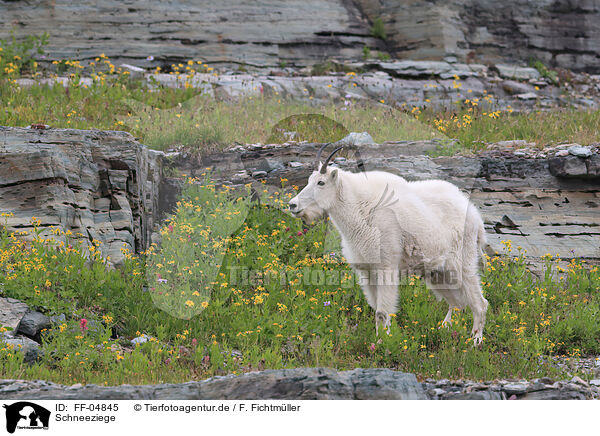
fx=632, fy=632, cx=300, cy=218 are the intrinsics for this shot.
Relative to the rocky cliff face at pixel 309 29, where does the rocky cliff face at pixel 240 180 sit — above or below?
below

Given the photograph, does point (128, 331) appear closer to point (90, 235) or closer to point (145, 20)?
point (90, 235)

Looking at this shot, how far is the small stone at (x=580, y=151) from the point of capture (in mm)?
11805

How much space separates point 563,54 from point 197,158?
1599 centimetres

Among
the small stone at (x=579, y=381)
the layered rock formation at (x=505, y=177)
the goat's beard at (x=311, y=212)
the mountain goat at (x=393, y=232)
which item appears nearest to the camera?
the small stone at (x=579, y=381)

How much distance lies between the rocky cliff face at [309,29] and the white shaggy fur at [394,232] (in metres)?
13.2

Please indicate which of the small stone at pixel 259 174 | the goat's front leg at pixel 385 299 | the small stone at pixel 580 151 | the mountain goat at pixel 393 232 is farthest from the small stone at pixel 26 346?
the small stone at pixel 580 151

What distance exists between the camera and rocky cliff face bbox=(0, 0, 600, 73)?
19.5 meters

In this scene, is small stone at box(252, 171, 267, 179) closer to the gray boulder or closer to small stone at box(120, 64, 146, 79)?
the gray boulder

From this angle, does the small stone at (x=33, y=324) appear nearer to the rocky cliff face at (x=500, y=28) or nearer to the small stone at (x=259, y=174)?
the small stone at (x=259, y=174)

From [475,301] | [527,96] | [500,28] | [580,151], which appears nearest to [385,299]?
[475,301]

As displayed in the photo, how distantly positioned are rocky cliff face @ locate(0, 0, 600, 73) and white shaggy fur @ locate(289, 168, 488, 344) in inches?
518

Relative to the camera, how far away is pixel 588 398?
19.7ft
